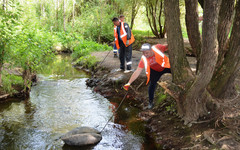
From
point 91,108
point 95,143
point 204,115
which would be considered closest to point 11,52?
point 91,108

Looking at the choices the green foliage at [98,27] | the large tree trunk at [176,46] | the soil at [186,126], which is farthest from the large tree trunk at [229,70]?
the green foliage at [98,27]

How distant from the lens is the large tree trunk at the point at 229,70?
15.3 ft

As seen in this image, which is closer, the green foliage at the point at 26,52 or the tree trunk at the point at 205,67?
the tree trunk at the point at 205,67

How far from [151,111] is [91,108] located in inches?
73.5

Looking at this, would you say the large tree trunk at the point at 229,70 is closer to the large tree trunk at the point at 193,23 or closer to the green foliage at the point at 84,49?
the large tree trunk at the point at 193,23

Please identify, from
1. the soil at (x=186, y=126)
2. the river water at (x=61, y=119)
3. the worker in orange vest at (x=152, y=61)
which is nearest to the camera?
the soil at (x=186, y=126)

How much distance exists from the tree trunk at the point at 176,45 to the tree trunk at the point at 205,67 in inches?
14.9

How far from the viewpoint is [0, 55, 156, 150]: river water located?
16.8 ft

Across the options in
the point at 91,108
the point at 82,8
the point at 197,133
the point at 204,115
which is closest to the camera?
the point at 197,133

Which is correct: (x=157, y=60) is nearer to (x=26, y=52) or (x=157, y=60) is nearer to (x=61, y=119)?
(x=61, y=119)

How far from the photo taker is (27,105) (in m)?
7.41

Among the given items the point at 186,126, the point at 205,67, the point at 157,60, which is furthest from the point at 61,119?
the point at 205,67

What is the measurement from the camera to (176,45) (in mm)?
4957

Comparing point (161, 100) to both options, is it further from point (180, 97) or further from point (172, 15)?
point (172, 15)
